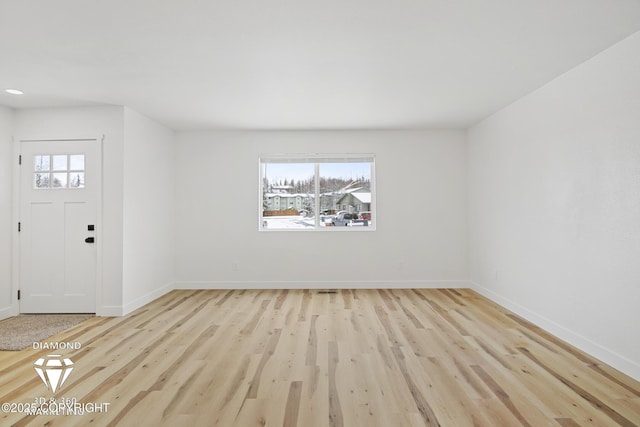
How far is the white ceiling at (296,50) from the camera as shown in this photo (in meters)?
2.08

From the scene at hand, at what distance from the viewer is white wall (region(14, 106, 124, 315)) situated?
3.91 meters

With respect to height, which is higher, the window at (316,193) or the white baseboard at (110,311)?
the window at (316,193)

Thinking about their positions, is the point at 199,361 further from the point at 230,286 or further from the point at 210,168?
the point at 210,168

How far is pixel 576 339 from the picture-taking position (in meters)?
2.94

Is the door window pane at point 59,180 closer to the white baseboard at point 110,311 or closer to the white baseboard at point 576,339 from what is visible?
the white baseboard at point 110,311

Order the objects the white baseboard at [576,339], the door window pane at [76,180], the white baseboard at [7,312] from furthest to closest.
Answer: the door window pane at [76,180], the white baseboard at [7,312], the white baseboard at [576,339]

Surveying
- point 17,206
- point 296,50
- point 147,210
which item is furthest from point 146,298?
point 296,50

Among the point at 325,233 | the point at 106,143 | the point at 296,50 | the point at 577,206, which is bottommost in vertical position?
the point at 325,233

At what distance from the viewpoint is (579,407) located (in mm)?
2049

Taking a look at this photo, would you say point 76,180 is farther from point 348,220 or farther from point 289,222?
point 348,220

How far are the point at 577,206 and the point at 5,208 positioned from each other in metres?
6.25

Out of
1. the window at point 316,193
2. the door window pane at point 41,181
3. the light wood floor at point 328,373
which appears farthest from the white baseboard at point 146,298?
the door window pane at point 41,181

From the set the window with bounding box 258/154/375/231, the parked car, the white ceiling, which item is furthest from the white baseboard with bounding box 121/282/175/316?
the parked car

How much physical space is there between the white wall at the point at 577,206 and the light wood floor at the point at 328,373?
0.98ft
